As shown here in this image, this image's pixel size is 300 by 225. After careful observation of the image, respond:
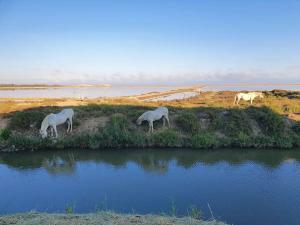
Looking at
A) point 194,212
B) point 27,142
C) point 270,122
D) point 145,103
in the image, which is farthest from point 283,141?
point 27,142

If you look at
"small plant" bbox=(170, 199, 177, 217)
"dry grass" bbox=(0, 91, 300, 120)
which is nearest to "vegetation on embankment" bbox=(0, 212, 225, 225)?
"small plant" bbox=(170, 199, 177, 217)

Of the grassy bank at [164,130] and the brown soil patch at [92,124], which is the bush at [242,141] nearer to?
the grassy bank at [164,130]

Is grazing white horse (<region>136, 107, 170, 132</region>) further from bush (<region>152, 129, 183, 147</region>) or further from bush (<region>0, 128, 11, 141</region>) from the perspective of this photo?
bush (<region>0, 128, 11, 141</region>)

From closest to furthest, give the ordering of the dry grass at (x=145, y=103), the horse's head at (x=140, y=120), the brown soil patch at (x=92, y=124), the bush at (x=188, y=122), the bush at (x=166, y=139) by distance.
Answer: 1. the bush at (x=166, y=139)
2. the brown soil patch at (x=92, y=124)
3. the bush at (x=188, y=122)
4. the horse's head at (x=140, y=120)
5. the dry grass at (x=145, y=103)

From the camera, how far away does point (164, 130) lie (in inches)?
829

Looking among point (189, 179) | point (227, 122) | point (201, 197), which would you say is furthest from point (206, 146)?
point (201, 197)

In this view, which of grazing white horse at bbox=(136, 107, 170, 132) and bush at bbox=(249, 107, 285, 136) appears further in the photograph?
bush at bbox=(249, 107, 285, 136)

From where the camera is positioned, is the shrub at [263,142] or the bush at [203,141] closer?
the bush at [203,141]

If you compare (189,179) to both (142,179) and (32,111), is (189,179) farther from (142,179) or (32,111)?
(32,111)

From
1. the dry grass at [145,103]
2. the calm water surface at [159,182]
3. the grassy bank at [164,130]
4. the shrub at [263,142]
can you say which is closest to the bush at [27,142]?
the grassy bank at [164,130]

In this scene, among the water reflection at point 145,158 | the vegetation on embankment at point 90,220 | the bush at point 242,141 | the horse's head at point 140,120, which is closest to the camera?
the vegetation on embankment at point 90,220

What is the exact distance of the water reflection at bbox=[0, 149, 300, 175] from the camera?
16.8 metres

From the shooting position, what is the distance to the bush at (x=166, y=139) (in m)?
20.2

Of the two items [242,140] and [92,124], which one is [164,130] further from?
[242,140]
